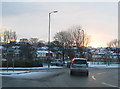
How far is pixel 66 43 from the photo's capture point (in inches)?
2478

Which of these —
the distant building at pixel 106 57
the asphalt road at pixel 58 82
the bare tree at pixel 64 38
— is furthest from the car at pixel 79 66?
the bare tree at pixel 64 38

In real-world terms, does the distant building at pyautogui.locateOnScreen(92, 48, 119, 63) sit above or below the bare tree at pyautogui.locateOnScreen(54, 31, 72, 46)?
below

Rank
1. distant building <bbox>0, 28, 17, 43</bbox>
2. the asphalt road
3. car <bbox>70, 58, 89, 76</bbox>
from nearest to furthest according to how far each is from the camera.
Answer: the asphalt road < car <bbox>70, 58, 89, 76</bbox> < distant building <bbox>0, 28, 17, 43</bbox>

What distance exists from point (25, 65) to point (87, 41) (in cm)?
3090

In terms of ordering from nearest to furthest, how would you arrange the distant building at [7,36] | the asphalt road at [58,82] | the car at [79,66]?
the asphalt road at [58,82] → the car at [79,66] → the distant building at [7,36]

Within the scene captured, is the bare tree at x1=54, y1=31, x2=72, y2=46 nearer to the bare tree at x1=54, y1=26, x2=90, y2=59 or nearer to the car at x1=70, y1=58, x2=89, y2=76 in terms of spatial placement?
the bare tree at x1=54, y1=26, x2=90, y2=59

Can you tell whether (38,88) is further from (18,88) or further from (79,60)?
(79,60)

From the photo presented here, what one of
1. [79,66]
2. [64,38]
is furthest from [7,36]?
[79,66]

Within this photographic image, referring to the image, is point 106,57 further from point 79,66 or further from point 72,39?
point 79,66

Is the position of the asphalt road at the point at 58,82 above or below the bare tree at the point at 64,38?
below

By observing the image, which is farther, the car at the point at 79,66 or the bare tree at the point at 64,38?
the bare tree at the point at 64,38

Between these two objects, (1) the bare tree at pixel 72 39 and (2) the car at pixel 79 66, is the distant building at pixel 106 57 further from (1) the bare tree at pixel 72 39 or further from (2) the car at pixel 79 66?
(2) the car at pixel 79 66

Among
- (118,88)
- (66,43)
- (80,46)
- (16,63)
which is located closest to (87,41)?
(80,46)

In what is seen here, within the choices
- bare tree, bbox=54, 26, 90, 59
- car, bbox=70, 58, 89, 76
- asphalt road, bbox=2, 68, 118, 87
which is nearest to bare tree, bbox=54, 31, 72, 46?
bare tree, bbox=54, 26, 90, 59
